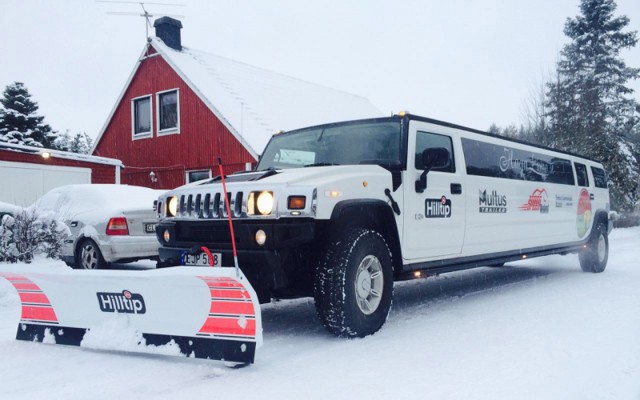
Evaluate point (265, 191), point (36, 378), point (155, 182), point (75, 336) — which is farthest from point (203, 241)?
point (155, 182)

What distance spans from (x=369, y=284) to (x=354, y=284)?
11.7 inches

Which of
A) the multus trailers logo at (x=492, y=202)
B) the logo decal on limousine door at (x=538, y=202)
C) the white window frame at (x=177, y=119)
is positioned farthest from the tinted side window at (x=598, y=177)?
the white window frame at (x=177, y=119)

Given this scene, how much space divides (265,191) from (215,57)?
1946 cm

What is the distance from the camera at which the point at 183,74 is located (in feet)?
63.3

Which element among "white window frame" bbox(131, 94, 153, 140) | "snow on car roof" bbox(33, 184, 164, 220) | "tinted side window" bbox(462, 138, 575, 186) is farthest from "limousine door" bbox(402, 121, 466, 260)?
"white window frame" bbox(131, 94, 153, 140)

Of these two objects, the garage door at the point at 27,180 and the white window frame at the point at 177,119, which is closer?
the garage door at the point at 27,180

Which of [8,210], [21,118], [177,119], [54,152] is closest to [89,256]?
[8,210]

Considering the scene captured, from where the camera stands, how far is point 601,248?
9469 mm

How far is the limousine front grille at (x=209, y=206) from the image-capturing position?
14.5 ft

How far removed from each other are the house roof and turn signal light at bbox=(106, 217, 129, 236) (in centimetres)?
909

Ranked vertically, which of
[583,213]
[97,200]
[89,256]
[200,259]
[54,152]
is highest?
[54,152]

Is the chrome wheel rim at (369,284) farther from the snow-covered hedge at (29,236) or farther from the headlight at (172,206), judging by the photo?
the snow-covered hedge at (29,236)

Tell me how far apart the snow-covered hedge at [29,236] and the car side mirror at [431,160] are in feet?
16.8

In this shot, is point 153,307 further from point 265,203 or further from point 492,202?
point 492,202
